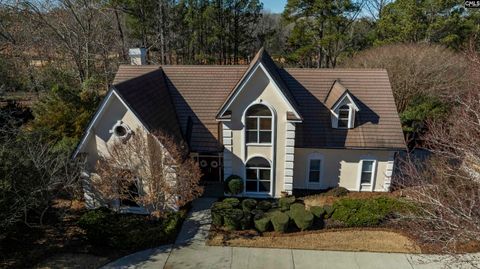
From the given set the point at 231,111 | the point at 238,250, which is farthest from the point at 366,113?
the point at 238,250

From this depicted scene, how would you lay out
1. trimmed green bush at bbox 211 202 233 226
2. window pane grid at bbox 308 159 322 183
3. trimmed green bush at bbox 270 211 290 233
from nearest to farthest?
1. trimmed green bush at bbox 270 211 290 233
2. trimmed green bush at bbox 211 202 233 226
3. window pane grid at bbox 308 159 322 183

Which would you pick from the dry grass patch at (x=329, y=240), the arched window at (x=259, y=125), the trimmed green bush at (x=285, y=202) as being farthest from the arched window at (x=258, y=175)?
the dry grass patch at (x=329, y=240)

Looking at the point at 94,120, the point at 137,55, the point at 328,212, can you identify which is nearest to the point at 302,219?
the point at 328,212

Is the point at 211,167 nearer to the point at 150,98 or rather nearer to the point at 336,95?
the point at 150,98

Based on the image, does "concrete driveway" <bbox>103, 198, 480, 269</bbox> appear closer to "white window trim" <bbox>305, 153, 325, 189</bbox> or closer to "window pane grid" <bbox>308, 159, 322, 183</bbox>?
"white window trim" <bbox>305, 153, 325, 189</bbox>

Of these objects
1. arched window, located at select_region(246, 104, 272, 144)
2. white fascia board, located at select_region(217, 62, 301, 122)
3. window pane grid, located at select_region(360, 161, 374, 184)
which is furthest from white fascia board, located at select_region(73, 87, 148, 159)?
window pane grid, located at select_region(360, 161, 374, 184)

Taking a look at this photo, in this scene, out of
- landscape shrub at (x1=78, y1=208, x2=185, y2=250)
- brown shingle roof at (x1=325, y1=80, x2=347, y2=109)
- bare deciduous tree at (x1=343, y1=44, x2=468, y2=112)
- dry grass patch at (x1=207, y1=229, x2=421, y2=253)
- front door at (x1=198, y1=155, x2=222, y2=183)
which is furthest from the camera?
bare deciduous tree at (x1=343, y1=44, x2=468, y2=112)

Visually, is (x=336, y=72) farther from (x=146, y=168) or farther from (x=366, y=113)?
(x=146, y=168)

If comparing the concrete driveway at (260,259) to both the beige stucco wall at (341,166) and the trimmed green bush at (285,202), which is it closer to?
the trimmed green bush at (285,202)
